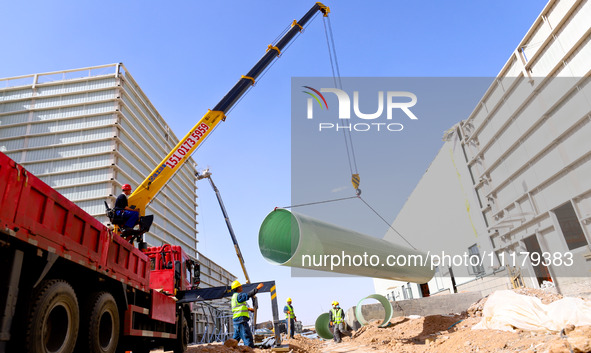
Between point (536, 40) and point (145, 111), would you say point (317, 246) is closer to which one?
point (536, 40)

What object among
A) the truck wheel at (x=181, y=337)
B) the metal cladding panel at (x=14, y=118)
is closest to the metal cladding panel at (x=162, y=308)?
the truck wheel at (x=181, y=337)

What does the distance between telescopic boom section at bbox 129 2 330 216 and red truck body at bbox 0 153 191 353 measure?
9.69 ft

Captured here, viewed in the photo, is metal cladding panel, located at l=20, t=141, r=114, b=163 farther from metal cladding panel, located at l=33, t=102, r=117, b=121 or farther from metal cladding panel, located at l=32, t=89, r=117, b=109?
metal cladding panel, located at l=32, t=89, r=117, b=109

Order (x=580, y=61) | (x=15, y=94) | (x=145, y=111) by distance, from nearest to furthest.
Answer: (x=580, y=61), (x=15, y=94), (x=145, y=111)

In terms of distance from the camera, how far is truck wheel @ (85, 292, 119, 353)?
4461 millimetres

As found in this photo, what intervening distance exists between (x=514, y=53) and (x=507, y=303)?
913 centimetres

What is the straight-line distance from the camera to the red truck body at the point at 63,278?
3319 millimetres

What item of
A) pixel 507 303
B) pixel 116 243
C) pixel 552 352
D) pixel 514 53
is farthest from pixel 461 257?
Result: pixel 116 243

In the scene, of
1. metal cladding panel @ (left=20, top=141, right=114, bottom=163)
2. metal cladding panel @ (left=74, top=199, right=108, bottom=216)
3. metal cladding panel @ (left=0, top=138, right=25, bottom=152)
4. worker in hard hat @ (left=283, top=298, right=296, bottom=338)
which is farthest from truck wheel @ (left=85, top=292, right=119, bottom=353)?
metal cladding panel @ (left=0, top=138, right=25, bottom=152)

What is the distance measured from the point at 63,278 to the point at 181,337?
4.18 metres

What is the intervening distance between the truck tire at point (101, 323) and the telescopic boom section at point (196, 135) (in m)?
4.21

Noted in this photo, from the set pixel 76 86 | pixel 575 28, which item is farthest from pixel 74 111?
pixel 575 28

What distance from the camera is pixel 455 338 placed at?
23.9 feet

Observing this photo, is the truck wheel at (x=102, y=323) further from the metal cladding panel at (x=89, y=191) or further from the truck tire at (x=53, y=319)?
the metal cladding panel at (x=89, y=191)
